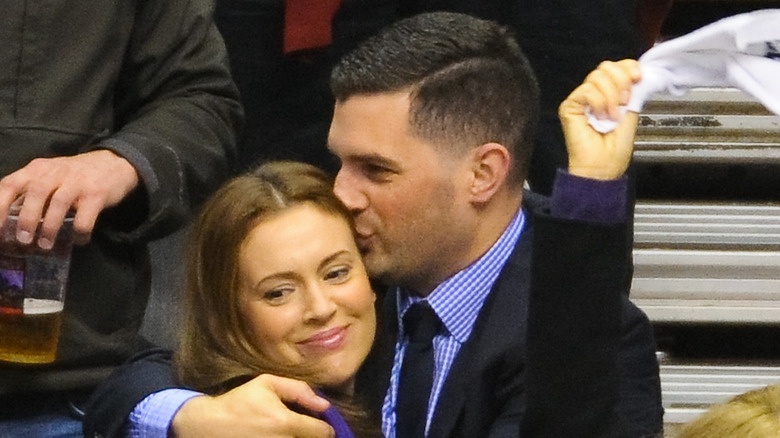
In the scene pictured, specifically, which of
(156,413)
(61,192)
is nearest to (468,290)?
(156,413)

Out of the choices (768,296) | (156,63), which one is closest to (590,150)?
(156,63)

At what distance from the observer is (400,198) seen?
1771 mm

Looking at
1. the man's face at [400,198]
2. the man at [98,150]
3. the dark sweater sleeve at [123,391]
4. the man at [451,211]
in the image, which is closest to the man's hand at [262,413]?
the man at [451,211]

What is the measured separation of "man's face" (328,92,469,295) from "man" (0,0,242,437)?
27 cm

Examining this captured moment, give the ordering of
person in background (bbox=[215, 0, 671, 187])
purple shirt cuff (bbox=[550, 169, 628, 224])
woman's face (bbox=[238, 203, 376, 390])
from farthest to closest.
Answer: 1. person in background (bbox=[215, 0, 671, 187])
2. woman's face (bbox=[238, 203, 376, 390])
3. purple shirt cuff (bbox=[550, 169, 628, 224])

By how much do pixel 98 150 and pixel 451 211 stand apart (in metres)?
0.50

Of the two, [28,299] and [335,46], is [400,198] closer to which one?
[28,299]

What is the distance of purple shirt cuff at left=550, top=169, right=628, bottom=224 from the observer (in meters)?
1.40

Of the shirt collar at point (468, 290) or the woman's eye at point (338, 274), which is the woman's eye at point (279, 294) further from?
the shirt collar at point (468, 290)

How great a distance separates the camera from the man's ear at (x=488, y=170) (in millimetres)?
1802

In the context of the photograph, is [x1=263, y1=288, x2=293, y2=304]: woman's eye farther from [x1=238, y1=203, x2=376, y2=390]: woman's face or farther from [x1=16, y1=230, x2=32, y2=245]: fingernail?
[x1=16, y1=230, x2=32, y2=245]: fingernail

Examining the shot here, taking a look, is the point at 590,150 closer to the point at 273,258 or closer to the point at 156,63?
the point at 273,258

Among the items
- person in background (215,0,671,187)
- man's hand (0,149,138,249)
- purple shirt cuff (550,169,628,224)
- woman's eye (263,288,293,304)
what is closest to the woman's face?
woman's eye (263,288,293,304)

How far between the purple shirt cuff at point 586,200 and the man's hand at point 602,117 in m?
0.02
